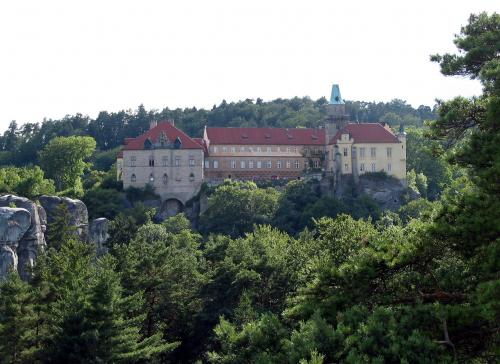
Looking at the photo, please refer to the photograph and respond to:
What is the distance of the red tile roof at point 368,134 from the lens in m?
72.9

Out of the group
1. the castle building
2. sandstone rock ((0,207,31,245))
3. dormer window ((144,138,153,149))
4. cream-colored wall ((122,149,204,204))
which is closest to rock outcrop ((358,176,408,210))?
the castle building

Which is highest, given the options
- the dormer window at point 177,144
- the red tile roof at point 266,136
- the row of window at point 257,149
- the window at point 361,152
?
the red tile roof at point 266,136

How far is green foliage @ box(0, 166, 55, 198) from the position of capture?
5922cm

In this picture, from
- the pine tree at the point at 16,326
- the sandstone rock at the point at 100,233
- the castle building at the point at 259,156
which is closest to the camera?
the pine tree at the point at 16,326

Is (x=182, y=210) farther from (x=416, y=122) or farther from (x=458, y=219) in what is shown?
(x=416, y=122)

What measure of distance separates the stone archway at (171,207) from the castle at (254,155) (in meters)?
0.09

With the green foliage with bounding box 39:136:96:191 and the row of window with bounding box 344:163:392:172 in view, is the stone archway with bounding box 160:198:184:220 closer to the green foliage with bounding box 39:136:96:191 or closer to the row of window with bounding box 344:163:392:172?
the green foliage with bounding box 39:136:96:191

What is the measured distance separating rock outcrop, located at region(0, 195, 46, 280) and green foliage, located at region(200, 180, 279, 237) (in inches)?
634

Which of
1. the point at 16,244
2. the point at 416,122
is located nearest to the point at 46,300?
the point at 16,244

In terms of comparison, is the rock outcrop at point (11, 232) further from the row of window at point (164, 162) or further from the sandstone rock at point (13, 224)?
the row of window at point (164, 162)

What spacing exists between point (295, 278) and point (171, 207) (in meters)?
40.2

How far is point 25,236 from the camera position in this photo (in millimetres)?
51875

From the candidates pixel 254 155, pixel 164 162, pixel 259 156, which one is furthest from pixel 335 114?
pixel 164 162

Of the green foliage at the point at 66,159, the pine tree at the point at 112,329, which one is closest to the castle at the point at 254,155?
the green foliage at the point at 66,159
